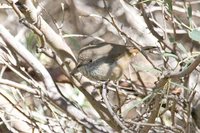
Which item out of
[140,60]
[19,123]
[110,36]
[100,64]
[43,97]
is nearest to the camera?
[43,97]

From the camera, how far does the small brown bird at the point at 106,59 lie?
1.64 m

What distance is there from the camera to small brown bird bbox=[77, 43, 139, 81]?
5.37ft

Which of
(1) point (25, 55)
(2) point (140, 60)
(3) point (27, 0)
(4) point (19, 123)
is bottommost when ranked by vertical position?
(2) point (140, 60)

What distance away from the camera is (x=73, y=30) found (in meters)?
3.36

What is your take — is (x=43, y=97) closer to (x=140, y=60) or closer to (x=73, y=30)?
(x=140, y=60)

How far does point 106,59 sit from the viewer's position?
1.67 m

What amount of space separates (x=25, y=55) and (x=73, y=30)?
1.86m

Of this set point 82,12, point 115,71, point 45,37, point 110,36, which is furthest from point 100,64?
point 82,12

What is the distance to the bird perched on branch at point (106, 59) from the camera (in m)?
1.64

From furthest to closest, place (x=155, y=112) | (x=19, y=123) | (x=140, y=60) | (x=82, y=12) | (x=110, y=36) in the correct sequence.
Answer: (x=82, y=12) → (x=110, y=36) → (x=140, y=60) → (x=19, y=123) → (x=155, y=112)

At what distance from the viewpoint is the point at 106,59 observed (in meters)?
1.67

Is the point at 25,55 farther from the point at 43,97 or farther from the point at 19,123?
the point at 19,123

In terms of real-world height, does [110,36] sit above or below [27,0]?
below

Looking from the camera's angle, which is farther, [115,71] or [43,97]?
[115,71]
